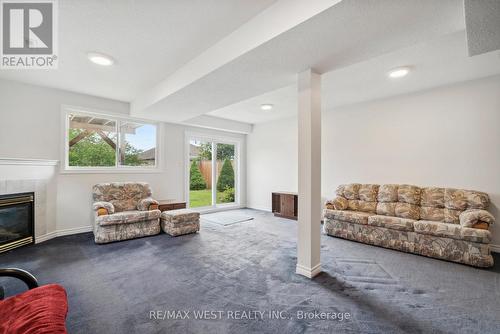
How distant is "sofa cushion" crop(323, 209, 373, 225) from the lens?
12.2ft

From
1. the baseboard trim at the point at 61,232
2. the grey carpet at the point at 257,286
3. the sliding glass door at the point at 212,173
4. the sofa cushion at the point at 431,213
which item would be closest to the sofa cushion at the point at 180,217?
the grey carpet at the point at 257,286

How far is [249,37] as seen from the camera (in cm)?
215

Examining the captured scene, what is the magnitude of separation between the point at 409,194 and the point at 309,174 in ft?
8.26

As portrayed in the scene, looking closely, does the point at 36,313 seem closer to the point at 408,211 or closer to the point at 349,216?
the point at 349,216

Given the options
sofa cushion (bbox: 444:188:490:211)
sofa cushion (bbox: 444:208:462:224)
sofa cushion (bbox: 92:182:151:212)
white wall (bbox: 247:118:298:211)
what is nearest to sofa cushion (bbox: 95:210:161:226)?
sofa cushion (bbox: 92:182:151:212)

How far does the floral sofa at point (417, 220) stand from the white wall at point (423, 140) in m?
0.32

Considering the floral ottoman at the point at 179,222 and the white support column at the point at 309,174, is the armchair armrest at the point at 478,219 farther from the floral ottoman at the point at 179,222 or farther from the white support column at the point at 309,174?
the floral ottoman at the point at 179,222

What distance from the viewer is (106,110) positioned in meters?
4.53

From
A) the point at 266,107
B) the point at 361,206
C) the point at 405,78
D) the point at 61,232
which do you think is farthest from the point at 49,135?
the point at 405,78

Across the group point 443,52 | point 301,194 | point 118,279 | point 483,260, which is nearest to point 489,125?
point 443,52

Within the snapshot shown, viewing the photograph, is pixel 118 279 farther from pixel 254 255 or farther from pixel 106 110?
pixel 106 110

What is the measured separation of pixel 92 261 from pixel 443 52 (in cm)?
514

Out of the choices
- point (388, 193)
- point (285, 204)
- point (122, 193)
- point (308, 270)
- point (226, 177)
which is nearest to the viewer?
point (308, 270)

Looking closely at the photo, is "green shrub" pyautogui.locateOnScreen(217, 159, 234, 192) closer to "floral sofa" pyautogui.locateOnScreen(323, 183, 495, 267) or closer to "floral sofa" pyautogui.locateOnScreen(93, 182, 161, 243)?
"floral sofa" pyautogui.locateOnScreen(93, 182, 161, 243)
